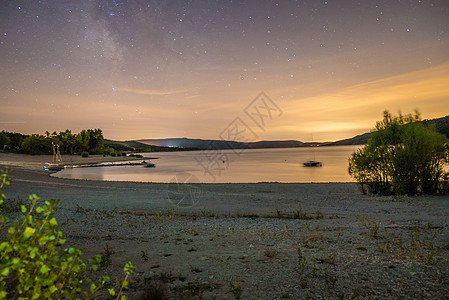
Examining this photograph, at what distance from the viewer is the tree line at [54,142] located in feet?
292

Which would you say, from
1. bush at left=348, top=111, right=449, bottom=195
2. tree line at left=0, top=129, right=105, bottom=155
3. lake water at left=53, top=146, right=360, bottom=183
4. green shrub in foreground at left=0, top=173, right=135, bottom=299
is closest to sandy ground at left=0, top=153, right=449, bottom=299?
green shrub in foreground at left=0, top=173, right=135, bottom=299

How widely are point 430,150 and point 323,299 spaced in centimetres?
1503

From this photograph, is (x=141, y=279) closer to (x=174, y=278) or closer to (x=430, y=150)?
(x=174, y=278)

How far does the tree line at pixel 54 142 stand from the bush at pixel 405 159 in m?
89.6

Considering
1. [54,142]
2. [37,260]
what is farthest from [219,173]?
[54,142]

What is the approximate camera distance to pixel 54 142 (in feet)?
319

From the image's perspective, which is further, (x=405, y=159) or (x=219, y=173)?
(x=219, y=173)

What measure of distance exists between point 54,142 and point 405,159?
107080 mm

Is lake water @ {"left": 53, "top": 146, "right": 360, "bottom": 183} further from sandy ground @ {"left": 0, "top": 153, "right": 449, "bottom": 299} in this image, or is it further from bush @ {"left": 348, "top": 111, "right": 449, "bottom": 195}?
sandy ground @ {"left": 0, "top": 153, "right": 449, "bottom": 299}

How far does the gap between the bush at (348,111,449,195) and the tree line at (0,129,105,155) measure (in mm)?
89582

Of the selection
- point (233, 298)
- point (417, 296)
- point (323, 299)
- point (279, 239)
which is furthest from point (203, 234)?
point (417, 296)

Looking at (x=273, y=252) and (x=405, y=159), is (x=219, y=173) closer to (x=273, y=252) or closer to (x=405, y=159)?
(x=405, y=159)

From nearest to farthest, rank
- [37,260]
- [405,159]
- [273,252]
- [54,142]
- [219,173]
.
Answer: [37,260] < [273,252] < [405,159] < [219,173] < [54,142]

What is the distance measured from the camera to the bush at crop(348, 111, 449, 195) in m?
15.3
